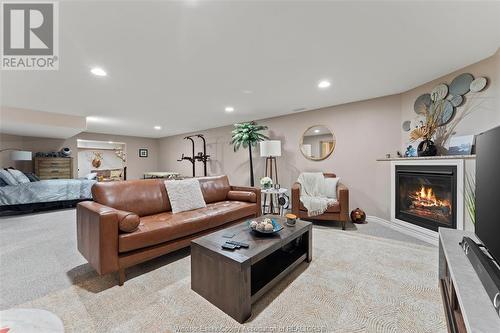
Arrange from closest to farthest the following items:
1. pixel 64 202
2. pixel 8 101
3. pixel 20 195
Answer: pixel 8 101 < pixel 20 195 < pixel 64 202

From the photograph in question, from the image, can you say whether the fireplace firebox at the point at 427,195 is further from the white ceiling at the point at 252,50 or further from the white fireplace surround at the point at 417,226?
the white ceiling at the point at 252,50

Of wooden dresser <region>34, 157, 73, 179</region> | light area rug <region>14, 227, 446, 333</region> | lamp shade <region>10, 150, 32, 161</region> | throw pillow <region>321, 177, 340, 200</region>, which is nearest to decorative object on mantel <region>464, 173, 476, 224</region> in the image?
light area rug <region>14, 227, 446, 333</region>

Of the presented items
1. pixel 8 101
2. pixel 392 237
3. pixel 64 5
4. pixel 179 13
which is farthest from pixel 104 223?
pixel 8 101

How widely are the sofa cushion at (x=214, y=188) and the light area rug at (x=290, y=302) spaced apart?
1.32 m

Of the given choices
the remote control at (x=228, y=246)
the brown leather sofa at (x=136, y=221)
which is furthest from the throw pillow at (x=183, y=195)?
the remote control at (x=228, y=246)

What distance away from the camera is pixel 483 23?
1715mm

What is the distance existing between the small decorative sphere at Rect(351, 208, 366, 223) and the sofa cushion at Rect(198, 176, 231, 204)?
2269mm

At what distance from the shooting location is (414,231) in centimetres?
290

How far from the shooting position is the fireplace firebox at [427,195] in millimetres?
2537

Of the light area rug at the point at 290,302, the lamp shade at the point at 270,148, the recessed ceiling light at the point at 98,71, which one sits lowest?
the light area rug at the point at 290,302

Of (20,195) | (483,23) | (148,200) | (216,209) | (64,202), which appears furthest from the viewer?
(64,202)

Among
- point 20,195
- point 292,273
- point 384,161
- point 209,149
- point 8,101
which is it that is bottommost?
point 292,273

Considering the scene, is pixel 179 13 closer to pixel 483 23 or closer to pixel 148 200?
pixel 148 200

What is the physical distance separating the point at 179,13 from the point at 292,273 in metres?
2.45
